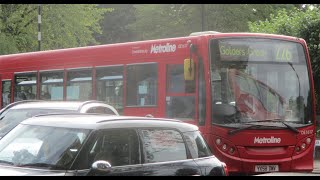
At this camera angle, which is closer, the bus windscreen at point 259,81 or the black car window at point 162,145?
the black car window at point 162,145

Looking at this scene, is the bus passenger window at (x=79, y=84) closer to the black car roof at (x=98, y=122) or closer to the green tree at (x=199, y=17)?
the black car roof at (x=98, y=122)

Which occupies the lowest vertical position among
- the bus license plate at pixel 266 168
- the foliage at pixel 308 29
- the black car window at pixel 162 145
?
the bus license plate at pixel 266 168

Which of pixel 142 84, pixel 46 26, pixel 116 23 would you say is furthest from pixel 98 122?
pixel 116 23

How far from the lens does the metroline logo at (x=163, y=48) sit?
521 inches

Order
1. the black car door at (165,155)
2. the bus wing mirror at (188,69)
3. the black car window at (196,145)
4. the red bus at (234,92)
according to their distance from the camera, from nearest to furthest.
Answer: the black car door at (165,155) → the black car window at (196,145) → the red bus at (234,92) → the bus wing mirror at (188,69)

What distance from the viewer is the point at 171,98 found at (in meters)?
13.1

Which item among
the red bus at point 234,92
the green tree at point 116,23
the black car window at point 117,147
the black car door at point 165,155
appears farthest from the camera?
the green tree at point 116,23

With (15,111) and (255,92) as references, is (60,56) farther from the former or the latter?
(255,92)

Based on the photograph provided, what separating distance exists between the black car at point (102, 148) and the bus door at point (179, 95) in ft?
15.5

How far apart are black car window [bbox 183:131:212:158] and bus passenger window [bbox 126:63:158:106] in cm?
563

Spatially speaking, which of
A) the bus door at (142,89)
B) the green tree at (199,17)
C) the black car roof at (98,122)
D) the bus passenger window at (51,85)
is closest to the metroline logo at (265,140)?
the bus door at (142,89)

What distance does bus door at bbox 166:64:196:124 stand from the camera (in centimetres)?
Result: 1251

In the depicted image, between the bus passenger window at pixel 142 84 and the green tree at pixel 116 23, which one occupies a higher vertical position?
the green tree at pixel 116 23

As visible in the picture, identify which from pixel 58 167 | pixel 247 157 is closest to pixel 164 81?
pixel 247 157
